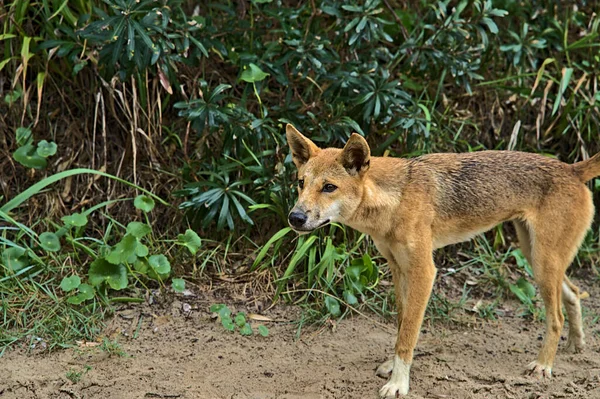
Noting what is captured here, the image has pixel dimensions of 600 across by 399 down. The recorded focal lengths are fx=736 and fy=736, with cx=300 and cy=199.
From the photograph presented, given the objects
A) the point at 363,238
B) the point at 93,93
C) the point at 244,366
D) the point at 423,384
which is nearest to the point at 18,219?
the point at 93,93

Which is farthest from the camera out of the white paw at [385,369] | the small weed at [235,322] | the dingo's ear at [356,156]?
the small weed at [235,322]

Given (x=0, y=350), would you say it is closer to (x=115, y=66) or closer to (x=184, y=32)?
(x=115, y=66)

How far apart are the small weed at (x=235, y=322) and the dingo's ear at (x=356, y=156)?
150 cm

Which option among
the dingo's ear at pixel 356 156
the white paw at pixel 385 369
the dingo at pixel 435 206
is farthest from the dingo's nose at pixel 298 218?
the white paw at pixel 385 369

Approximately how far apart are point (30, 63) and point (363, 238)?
3174 millimetres

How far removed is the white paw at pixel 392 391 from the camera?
4582mm

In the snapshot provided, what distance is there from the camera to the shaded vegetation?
562 cm

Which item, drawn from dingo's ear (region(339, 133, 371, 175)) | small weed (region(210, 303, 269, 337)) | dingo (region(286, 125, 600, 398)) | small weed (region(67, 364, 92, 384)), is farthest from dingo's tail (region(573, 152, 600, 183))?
small weed (region(67, 364, 92, 384))

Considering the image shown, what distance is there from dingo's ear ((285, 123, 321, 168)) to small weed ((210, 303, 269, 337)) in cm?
129

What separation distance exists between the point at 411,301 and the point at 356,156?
100cm

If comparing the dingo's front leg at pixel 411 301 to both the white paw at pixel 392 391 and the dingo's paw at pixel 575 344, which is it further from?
the dingo's paw at pixel 575 344

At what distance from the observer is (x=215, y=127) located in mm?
5832

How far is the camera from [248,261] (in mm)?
6082

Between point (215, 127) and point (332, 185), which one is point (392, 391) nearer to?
point (332, 185)
